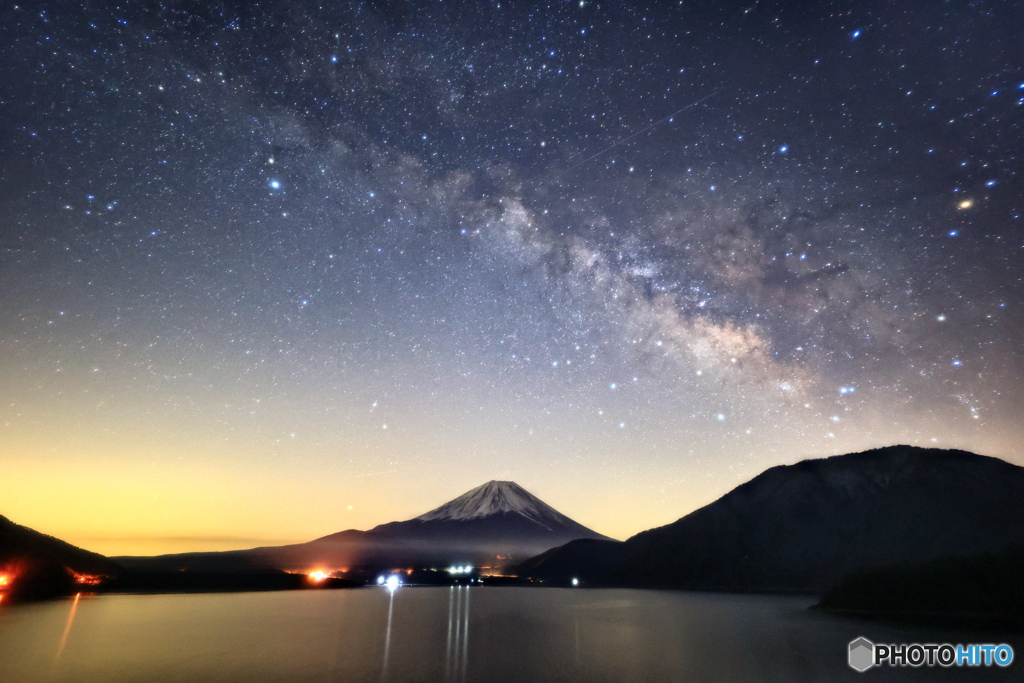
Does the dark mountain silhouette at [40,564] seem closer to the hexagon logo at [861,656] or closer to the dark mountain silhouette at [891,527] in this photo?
the hexagon logo at [861,656]

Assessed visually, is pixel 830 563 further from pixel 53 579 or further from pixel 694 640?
pixel 53 579

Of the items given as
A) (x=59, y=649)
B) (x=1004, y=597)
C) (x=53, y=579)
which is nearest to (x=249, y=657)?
(x=59, y=649)

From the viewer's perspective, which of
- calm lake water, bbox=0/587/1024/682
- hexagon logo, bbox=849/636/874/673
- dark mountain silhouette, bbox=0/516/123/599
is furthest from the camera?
dark mountain silhouette, bbox=0/516/123/599

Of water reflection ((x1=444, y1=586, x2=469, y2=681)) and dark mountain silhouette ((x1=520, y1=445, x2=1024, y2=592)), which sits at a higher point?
dark mountain silhouette ((x1=520, y1=445, x2=1024, y2=592))

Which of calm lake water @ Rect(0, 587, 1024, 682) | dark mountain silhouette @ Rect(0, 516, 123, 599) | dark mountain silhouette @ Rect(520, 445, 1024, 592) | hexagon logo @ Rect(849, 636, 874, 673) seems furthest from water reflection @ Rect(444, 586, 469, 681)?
dark mountain silhouette @ Rect(520, 445, 1024, 592)

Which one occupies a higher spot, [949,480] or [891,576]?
[949,480]

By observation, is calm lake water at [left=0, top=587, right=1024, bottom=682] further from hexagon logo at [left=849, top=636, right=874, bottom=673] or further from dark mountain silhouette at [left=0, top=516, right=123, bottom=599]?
dark mountain silhouette at [left=0, top=516, right=123, bottom=599]

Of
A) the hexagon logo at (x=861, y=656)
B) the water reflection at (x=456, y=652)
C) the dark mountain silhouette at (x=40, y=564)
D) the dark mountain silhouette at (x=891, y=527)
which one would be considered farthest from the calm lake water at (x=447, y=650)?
the dark mountain silhouette at (x=891, y=527)
